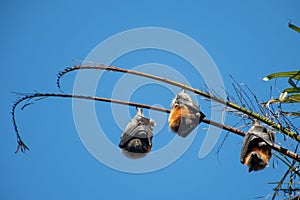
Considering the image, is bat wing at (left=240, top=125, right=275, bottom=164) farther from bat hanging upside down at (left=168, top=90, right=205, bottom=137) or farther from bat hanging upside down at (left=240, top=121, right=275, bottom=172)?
bat hanging upside down at (left=168, top=90, right=205, bottom=137)

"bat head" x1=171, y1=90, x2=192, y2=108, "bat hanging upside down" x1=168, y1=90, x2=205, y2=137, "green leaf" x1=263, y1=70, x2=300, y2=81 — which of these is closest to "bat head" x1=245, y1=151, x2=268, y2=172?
"bat hanging upside down" x1=168, y1=90, x2=205, y2=137

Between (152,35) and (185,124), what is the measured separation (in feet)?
9.08

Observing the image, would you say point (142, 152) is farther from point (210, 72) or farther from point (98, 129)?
point (210, 72)

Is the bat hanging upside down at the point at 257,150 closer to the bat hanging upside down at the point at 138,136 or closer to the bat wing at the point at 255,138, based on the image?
the bat wing at the point at 255,138

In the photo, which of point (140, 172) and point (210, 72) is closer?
point (210, 72)

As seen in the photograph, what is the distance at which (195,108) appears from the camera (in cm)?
457

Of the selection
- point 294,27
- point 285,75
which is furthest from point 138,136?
point 294,27

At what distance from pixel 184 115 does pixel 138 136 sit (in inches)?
38.5

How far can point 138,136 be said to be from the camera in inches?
208

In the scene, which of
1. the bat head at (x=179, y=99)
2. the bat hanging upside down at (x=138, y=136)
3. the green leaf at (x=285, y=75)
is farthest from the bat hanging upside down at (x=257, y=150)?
the bat hanging upside down at (x=138, y=136)

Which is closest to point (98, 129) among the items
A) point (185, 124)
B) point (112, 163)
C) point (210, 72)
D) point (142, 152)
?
point (112, 163)

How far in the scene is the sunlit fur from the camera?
4.12 metres

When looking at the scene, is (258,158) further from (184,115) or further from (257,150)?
(184,115)

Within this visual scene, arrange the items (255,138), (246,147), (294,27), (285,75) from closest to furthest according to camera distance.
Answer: (294,27) → (285,75) → (255,138) → (246,147)
